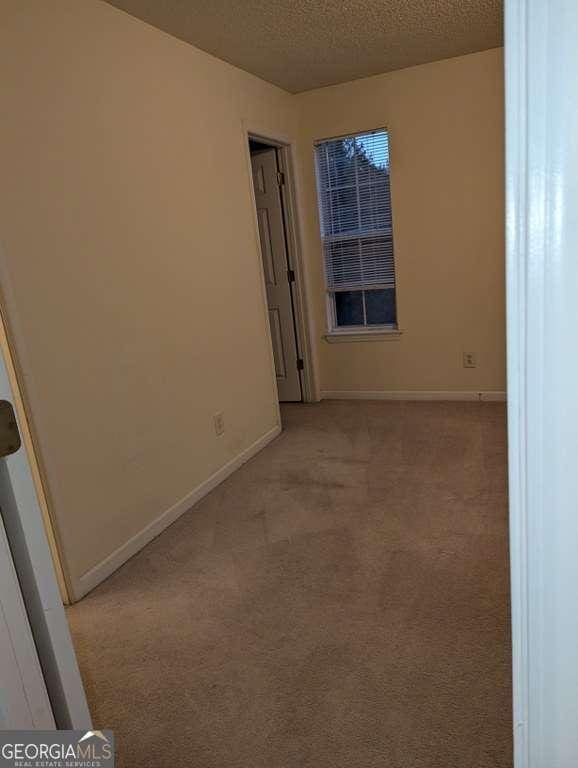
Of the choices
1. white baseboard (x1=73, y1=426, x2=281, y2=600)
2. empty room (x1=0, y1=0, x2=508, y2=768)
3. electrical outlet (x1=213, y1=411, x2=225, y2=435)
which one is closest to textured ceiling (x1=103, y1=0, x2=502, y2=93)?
empty room (x1=0, y1=0, x2=508, y2=768)

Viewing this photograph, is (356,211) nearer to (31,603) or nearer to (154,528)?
(154,528)

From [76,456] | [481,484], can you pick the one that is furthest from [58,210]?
[481,484]

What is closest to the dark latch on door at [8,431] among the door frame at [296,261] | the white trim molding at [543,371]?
the white trim molding at [543,371]

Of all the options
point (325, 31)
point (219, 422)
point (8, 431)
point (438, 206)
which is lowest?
point (219, 422)

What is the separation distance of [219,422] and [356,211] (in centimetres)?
221

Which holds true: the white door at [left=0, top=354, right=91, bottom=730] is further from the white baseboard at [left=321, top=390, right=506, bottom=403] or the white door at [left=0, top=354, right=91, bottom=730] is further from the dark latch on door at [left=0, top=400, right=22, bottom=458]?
the white baseboard at [left=321, top=390, right=506, bottom=403]

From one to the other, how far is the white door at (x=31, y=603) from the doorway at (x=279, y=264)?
3.83m

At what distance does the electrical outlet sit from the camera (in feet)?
10.8

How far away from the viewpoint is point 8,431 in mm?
734

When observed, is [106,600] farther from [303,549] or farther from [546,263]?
[546,263]

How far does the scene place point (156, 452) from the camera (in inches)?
109

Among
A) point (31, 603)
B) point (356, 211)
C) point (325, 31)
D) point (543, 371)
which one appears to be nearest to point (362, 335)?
point (356, 211)

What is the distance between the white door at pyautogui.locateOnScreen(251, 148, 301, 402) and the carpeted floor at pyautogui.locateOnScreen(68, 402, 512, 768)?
5.67 ft

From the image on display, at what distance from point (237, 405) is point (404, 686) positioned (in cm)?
217
